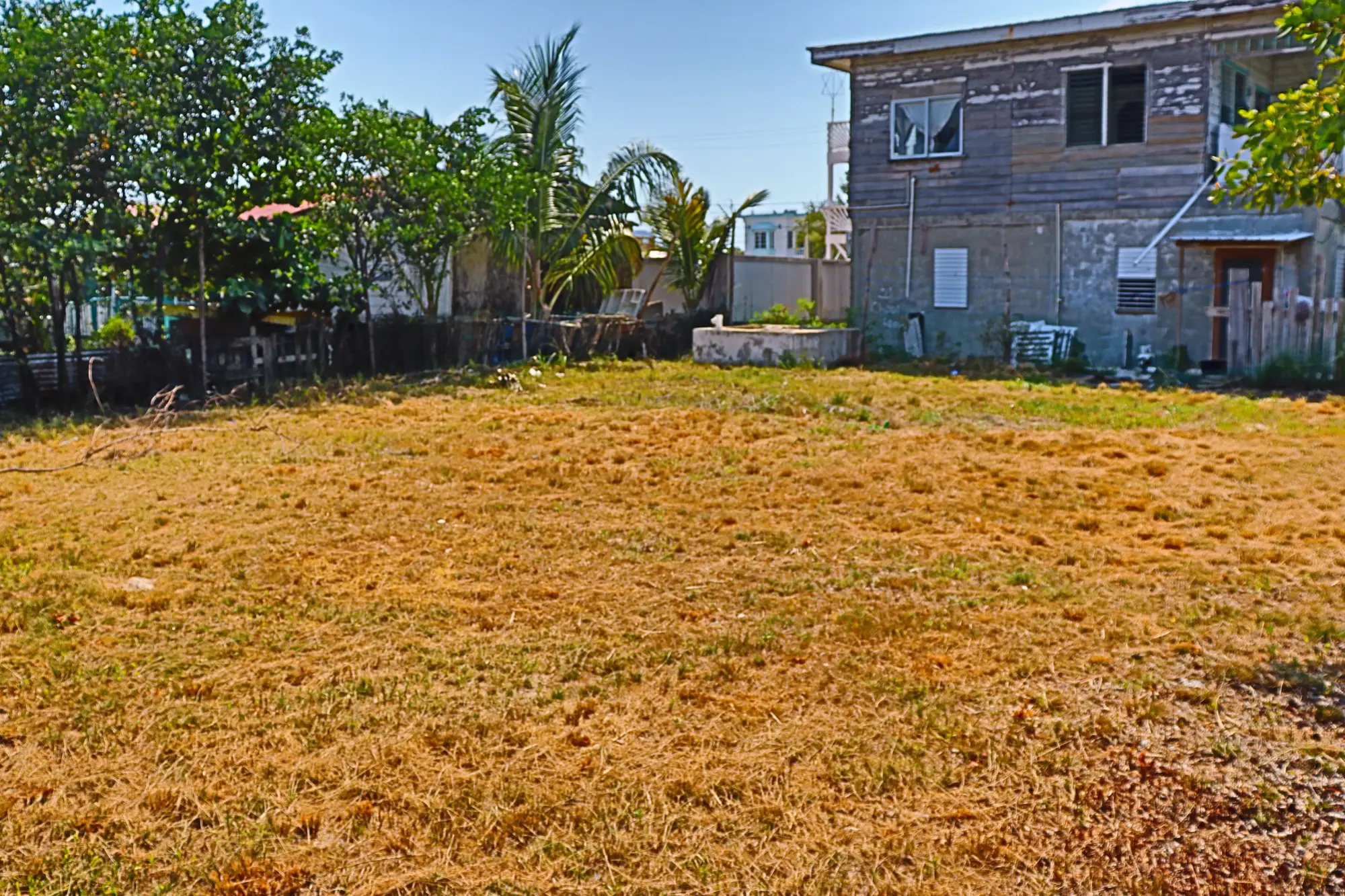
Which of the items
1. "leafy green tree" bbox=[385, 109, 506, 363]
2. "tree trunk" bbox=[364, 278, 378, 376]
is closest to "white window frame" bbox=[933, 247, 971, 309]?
"leafy green tree" bbox=[385, 109, 506, 363]

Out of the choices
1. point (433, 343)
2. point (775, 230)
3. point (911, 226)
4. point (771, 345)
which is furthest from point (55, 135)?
point (775, 230)

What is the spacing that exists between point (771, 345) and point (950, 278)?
4157 millimetres

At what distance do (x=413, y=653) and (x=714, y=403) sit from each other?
31.7 ft

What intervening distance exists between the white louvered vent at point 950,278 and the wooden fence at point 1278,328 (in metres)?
4.70

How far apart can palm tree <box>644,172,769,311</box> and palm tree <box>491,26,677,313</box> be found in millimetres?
704

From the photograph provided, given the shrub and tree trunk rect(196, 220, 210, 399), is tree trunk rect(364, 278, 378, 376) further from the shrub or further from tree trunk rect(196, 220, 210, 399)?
the shrub

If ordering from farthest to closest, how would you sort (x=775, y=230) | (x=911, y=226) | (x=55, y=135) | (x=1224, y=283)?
(x=775, y=230) → (x=911, y=226) → (x=1224, y=283) → (x=55, y=135)

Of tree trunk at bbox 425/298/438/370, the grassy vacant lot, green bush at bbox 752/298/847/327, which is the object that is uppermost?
green bush at bbox 752/298/847/327

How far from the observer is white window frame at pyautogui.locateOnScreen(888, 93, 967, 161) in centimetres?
2248

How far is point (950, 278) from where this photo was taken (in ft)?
75.4

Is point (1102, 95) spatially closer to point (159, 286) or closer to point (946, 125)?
point (946, 125)

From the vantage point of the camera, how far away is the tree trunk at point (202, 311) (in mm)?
15766

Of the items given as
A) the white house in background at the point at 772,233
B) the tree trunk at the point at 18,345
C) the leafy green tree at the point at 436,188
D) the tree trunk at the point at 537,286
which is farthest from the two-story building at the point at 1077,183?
the white house in background at the point at 772,233

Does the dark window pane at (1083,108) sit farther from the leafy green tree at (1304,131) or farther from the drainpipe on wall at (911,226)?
the leafy green tree at (1304,131)
